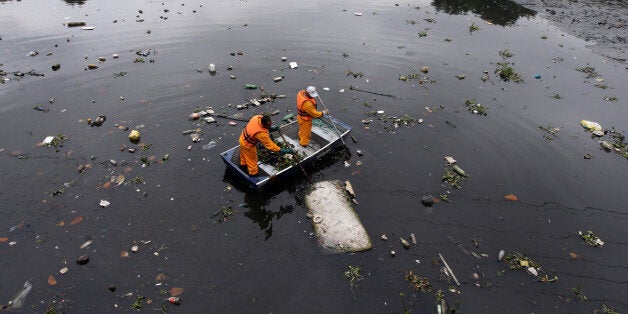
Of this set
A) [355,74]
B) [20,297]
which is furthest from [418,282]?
[355,74]

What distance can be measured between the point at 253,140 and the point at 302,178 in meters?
2.14

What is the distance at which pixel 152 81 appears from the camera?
15484 millimetres

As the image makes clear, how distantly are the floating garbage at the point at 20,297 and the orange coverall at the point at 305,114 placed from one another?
25.6ft

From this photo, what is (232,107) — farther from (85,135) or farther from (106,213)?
(106,213)

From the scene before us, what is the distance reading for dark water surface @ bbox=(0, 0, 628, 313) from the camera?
7.84 meters

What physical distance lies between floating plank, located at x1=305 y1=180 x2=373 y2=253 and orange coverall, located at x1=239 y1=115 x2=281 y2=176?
1.80 metres

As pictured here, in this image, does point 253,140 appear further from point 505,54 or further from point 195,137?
point 505,54

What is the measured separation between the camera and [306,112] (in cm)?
1113

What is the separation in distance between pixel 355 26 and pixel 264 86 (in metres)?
9.41

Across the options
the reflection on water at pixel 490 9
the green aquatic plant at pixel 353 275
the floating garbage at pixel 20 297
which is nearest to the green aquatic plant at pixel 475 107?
the green aquatic plant at pixel 353 275

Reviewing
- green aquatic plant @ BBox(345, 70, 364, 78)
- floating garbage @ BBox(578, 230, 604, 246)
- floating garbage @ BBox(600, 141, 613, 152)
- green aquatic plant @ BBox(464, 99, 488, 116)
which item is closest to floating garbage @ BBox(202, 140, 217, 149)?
green aquatic plant @ BBox(345, 70, 364, 78)

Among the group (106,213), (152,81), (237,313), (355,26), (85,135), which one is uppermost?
(355,26)

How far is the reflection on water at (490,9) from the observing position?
23.2 metres

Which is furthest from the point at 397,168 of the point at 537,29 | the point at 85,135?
the point at 537,29
